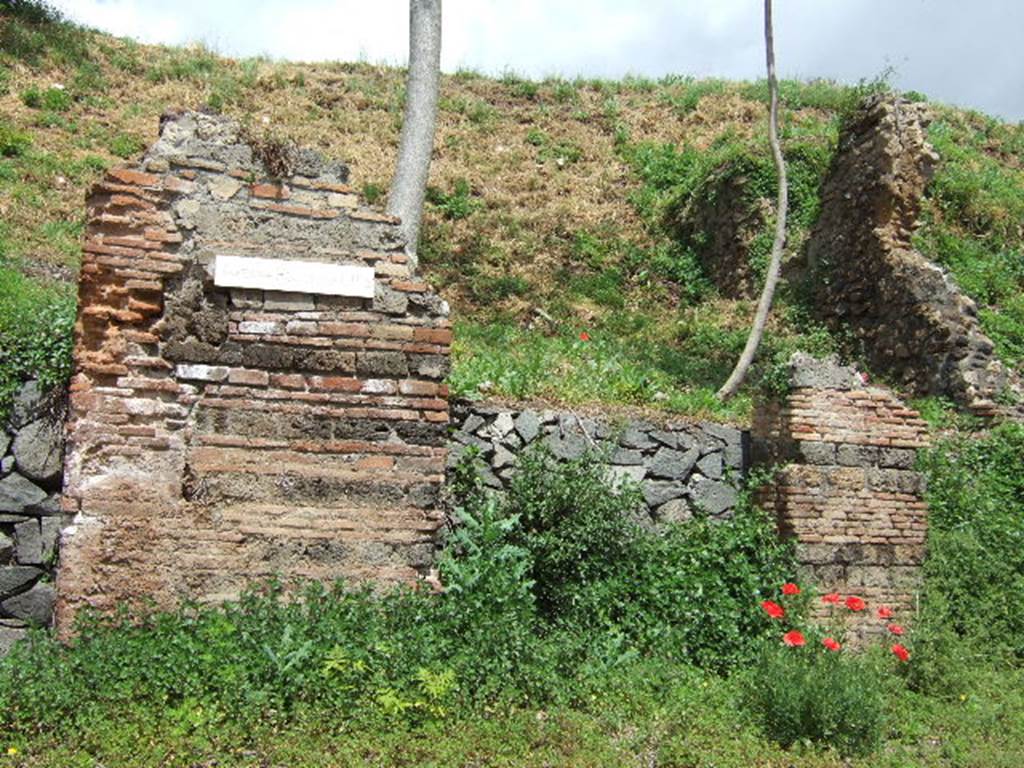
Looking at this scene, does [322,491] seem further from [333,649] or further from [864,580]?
[864,580]

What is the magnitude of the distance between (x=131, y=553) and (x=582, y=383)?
440 cm

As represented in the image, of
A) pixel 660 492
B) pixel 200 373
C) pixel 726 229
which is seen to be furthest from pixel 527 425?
pixel 726 229

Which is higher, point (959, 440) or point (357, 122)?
point (357, 122)

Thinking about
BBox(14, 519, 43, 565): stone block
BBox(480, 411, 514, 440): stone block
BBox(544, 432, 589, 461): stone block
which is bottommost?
BBox(14, 519, 43, 565): stone block

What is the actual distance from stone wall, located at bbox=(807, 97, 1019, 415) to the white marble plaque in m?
6.76

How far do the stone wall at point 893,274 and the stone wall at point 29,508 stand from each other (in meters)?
8.37


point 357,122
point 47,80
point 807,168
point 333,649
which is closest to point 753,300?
point 807,168

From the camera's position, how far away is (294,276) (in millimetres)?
6160

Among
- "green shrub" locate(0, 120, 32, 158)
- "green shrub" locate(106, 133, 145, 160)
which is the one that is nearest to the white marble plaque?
"green shrub" locate(0, 120, 32, 158)

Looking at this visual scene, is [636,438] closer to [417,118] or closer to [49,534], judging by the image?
[49,534]

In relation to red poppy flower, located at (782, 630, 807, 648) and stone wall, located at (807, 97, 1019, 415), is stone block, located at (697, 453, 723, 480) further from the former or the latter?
stone wall, located at (807, 97, 1019, 415)

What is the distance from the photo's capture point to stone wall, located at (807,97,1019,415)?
10531 millimetres

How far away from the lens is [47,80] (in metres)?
18.1

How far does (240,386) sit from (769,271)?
8.54m
